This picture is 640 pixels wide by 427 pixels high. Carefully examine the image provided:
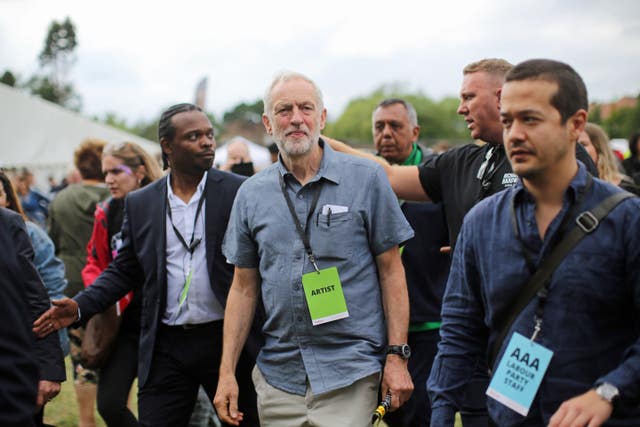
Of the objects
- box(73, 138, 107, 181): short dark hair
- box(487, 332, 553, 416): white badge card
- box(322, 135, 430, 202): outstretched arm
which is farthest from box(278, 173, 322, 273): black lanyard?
box(73, 138, 107, 181): short dark hair

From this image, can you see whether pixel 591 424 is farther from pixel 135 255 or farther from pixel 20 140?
pixel 20 140

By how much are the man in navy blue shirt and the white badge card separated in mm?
24

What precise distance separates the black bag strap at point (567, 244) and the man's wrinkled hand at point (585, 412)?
1.19ft

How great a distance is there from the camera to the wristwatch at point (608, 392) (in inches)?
83.0

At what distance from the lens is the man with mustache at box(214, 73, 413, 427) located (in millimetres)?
3430

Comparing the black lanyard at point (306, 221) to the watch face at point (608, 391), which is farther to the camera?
the black lanyard at point (306, 221)

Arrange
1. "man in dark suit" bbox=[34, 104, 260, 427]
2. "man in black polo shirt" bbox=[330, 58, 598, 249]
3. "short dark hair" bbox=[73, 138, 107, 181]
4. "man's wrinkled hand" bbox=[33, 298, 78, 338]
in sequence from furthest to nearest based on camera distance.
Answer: "short dark hair" bbox=[73, 138, 107, 181] < "man in dark suit" bbox=[34, 104, 260, 427] < "man's wrinkled hand" bbox=[33, 298, 78, 338] < "man in black polo shirt" bbox=[330, 58, 598, 249]

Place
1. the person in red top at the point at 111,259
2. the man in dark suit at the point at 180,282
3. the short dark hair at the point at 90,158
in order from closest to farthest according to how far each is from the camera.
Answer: the man in dark suit at the point at 180,282 → the person in red top at the point at 111,259 → the short dark hair at the point at 90,158

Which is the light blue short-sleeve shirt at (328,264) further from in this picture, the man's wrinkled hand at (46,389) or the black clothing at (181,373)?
the man's wrinkled hand at (46,389)

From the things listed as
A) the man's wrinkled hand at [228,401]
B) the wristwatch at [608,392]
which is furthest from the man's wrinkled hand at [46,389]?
the wristwatch at [608,392]

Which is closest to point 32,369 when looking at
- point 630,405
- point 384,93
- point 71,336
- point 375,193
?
point 375,193

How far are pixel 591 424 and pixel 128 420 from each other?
362 cm

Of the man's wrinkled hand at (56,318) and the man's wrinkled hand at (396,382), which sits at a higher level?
the man's wrinkled hand at (56,318)

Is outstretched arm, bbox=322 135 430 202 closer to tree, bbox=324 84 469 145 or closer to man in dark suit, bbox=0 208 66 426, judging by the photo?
man in dark suit, bbox=0 208 66 426
